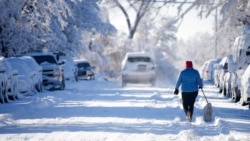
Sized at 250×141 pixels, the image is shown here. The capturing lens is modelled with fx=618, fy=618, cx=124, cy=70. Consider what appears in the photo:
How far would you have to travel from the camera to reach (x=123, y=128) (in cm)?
1443

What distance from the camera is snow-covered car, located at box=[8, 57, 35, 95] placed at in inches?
1021

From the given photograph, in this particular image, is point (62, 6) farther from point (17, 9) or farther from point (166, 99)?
point (166, 99)

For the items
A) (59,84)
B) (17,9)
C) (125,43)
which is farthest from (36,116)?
(125,43)

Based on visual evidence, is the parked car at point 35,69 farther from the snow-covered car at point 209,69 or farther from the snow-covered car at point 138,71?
the snow-covered car at point 209,69

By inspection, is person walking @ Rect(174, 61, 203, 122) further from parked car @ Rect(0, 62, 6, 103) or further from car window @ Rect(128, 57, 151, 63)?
car window @ Rect(128, 57, 151, 63)

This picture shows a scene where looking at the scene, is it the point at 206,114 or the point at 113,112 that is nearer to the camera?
the point at 206,114

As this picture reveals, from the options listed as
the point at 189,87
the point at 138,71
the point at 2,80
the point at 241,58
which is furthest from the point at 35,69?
the point at 189,87

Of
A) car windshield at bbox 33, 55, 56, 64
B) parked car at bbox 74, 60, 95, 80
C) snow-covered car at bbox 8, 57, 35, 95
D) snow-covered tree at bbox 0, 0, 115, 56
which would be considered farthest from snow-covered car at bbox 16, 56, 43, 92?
parked car at bbox 74, 60, 95, 80

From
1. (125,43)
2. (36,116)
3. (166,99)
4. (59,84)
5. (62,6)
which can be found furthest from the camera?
(125,43)

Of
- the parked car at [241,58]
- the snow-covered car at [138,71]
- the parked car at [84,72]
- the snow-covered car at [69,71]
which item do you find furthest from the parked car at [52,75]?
the parked car at [84,72]

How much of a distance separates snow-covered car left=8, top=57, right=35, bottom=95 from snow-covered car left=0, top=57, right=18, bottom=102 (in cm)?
102

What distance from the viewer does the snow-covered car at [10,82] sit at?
22930mm

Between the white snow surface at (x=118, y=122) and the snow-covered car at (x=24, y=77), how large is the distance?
2.83 metres

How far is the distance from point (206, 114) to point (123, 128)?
2.81 metres
